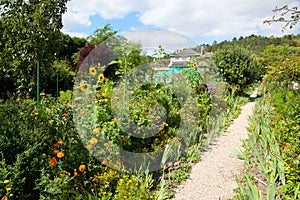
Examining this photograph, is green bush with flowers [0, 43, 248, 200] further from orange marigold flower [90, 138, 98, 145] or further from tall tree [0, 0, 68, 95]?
tall tree [0, 0, 68, 95]

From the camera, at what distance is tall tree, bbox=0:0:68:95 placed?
5.09 metres

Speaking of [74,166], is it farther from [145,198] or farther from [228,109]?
[228,109]

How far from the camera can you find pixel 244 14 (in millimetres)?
3754

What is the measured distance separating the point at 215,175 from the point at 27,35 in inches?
172

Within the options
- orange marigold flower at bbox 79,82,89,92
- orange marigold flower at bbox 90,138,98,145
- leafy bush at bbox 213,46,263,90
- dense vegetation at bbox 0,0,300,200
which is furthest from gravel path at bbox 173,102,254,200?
leafy bush at bbox 213,46,263,90

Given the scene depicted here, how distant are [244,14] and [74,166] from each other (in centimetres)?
312

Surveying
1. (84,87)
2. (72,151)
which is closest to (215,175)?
(72,151)

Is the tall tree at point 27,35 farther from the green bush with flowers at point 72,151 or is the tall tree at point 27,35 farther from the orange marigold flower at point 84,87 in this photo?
the orange marigold flower at point 84,87

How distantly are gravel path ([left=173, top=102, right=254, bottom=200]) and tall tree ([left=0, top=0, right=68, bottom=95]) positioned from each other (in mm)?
3843

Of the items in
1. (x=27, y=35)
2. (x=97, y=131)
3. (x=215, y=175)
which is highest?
(x=27, y=35)

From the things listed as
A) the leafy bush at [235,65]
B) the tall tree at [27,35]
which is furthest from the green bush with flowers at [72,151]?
the leafy bush at [235,65]

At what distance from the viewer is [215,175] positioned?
121 inches

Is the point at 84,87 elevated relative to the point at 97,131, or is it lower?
elevated

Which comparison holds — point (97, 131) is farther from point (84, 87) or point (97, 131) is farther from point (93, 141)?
point (84, 87)
